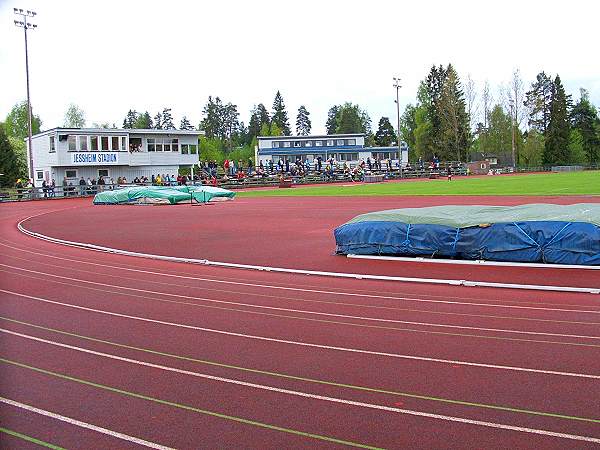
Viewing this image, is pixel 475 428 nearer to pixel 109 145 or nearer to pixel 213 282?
pixel 213 282

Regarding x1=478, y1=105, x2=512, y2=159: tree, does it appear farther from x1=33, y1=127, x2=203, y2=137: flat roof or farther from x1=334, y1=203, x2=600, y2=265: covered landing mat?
x1=334, y1=203, x2=600, y2=265: covered landing mat

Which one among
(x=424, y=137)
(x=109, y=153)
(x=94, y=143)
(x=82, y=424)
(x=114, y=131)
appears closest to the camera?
(x=82, y=424)

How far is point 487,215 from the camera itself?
13.7m

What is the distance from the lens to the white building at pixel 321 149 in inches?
3954

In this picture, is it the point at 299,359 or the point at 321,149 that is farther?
the point at 321,149

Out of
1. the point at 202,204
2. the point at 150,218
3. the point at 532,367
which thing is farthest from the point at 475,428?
the point at 202,204

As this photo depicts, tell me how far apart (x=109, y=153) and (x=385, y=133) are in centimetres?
→ 10035

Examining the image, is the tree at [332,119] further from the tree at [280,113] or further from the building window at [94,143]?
the building window at [94,143]

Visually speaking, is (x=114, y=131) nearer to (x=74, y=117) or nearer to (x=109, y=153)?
(x=109, y=153)

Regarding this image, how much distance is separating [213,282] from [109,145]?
45266 millimetres

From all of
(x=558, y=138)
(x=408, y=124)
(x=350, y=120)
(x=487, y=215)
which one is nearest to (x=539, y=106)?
(x=558, y=138)

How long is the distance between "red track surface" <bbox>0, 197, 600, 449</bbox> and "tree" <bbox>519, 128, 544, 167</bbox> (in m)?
91.2

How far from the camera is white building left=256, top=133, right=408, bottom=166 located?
10044cm

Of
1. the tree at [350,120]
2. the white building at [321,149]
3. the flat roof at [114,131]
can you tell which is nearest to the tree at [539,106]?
the white building at [321,149]
